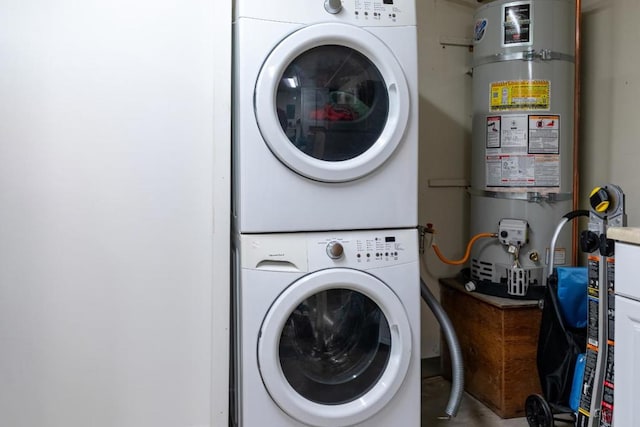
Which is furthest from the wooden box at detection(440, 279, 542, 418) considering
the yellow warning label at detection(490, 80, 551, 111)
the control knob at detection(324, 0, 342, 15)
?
the control knob at detection(324, 0, 342, 15)

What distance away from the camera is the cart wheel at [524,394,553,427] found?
5.87ft

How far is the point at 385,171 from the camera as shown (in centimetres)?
167

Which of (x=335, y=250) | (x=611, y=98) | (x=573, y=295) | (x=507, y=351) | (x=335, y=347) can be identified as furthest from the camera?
(x=611, y=98)

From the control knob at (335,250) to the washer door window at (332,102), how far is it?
0.21m

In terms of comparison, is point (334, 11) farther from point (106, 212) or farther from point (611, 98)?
point (611, 98)

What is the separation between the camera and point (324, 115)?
65.1 inches

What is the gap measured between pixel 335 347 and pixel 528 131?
121 cm

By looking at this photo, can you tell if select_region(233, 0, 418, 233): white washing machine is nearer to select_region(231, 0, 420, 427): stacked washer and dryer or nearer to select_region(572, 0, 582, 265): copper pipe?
select_region(231, 0, 420, 427): stacked washer and dryer

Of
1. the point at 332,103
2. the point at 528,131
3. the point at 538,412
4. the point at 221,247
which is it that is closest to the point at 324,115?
the point at 332,103

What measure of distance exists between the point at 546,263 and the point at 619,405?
29.5 inches

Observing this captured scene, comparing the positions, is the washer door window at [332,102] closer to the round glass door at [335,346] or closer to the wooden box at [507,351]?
the round glass door at [335,346]

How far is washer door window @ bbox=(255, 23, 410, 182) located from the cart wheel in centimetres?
107

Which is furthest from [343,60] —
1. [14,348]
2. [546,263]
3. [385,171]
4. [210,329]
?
[14,348]

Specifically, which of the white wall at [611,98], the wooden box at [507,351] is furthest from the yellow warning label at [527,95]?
the wooden box at [507,351]
